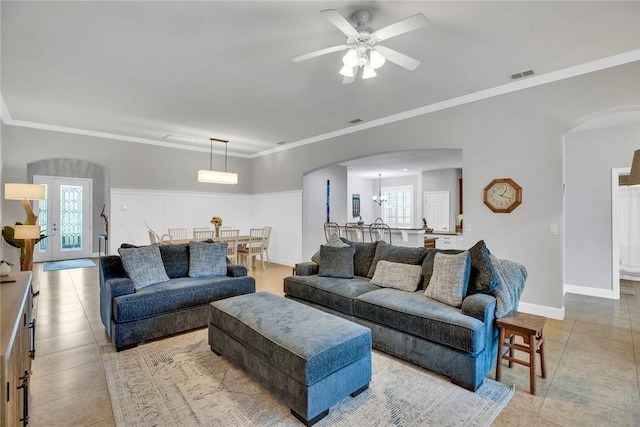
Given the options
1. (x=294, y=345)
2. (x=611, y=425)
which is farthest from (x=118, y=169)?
(x=611, y=425)

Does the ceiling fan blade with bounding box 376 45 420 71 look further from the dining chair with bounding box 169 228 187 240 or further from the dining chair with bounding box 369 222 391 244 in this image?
the dining chair with bounding box 169 228 187 240

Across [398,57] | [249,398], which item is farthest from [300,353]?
[398,57]

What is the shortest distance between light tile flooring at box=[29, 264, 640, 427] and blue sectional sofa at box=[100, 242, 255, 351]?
35 cm

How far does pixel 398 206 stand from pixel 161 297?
1010 centimetres

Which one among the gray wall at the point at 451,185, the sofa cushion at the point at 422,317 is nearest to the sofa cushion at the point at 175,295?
the sofa cushion at the point at 422,317

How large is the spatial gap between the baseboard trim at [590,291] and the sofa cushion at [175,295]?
5.27m

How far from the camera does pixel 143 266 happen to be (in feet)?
11.3

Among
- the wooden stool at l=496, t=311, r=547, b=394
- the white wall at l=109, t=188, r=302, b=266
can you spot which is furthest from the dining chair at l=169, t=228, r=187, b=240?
the wooden stool at l=496, t=311, r=547, b=394

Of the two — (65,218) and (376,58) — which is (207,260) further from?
(65,218)

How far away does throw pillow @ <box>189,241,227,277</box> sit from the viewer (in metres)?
3.89

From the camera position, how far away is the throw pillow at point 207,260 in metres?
3.89

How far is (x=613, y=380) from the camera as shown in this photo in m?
2.48

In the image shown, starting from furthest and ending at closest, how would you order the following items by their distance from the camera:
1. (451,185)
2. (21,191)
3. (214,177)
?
(451,185), (214,177), (21,191)

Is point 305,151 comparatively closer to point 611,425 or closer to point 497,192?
point 497,192
